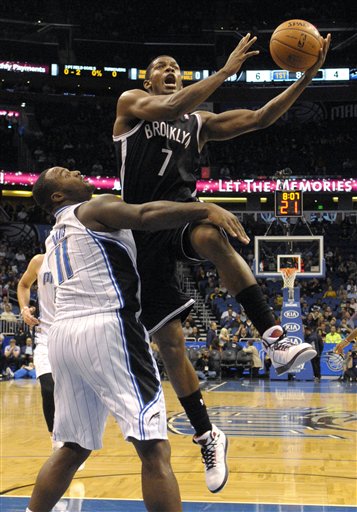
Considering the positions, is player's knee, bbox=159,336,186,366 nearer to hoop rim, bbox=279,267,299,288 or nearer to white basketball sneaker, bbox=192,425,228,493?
white basketball sneaker, bbox=192,425,228,493

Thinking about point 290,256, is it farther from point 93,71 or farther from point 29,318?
point 93,71

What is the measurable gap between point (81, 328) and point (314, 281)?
25.0 metres

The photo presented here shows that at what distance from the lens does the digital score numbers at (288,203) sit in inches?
804

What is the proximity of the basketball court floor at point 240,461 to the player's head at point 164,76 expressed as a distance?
3.01 meters

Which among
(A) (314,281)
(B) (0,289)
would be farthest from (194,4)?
(B) (0,289)

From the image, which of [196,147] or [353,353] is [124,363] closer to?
[196,147]

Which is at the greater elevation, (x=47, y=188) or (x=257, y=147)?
(x=257, y=147)

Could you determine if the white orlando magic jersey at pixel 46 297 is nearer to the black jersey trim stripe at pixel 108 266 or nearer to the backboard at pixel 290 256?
the black jersey trim stripe at pixel 108 266

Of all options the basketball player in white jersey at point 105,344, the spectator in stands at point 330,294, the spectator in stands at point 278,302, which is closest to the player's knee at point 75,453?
the basketball player in white jersey at point 105,344

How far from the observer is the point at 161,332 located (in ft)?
15.4

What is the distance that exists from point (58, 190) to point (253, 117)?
1.29 m

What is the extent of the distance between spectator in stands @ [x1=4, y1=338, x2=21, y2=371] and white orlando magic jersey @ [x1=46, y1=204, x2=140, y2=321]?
16.3 metres

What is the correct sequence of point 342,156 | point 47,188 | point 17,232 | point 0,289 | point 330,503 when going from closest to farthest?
point 47,188
point 330,503
point 0,289
point 17,232
point 342,156

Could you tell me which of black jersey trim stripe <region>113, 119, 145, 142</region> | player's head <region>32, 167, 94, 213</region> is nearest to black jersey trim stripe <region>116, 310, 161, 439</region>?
player's head <region>32, 167, 94, 213</region>
